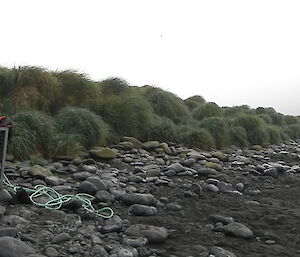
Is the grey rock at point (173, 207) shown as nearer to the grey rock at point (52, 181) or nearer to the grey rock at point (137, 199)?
the grey rock at point (137, 199)

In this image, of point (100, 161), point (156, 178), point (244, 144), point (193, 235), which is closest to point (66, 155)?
point (100, 161)

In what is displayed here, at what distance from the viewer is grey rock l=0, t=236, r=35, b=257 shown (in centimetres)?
231

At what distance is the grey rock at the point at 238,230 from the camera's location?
3.24 metres

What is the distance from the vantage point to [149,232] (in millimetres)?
2994

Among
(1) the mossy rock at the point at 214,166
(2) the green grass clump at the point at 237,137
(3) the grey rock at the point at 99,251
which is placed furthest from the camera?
(2) the green grass clump at the point at 237,137

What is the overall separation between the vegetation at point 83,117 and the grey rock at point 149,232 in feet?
8.08

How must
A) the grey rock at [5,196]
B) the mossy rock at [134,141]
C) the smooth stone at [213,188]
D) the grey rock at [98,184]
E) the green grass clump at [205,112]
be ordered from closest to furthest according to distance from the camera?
the grey rock at [5,196] → the grey rock at [98,184] → the smooth stone at [213,188] → the mossy rock at [134,141] → the green grass clump at [205,112]

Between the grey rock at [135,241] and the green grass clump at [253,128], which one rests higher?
the green grass clump at [253,128]

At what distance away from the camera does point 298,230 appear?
355 centimetres

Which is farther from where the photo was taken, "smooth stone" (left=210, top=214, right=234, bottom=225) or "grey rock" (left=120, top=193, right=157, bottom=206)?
"grey rock" (left=120, top=193, right=157, bottom=206)

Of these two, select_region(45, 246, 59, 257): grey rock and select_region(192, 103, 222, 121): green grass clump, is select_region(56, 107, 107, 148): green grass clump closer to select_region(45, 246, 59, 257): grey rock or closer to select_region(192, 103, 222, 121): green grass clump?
select_region(45, 246, 59, 257): grey rock

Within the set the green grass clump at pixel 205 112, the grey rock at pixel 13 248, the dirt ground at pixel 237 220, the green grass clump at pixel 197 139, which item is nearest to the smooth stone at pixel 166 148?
the green grass clump at pixel 197 139

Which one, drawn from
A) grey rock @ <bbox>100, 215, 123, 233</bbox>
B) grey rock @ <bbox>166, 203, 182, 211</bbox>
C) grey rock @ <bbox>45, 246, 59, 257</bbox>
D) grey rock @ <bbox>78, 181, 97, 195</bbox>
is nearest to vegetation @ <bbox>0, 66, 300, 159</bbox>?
grey rock @ <bbox>78, 181, 97, 195</bbox>

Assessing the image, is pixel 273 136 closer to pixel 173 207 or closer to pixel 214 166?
pixel 214 166
